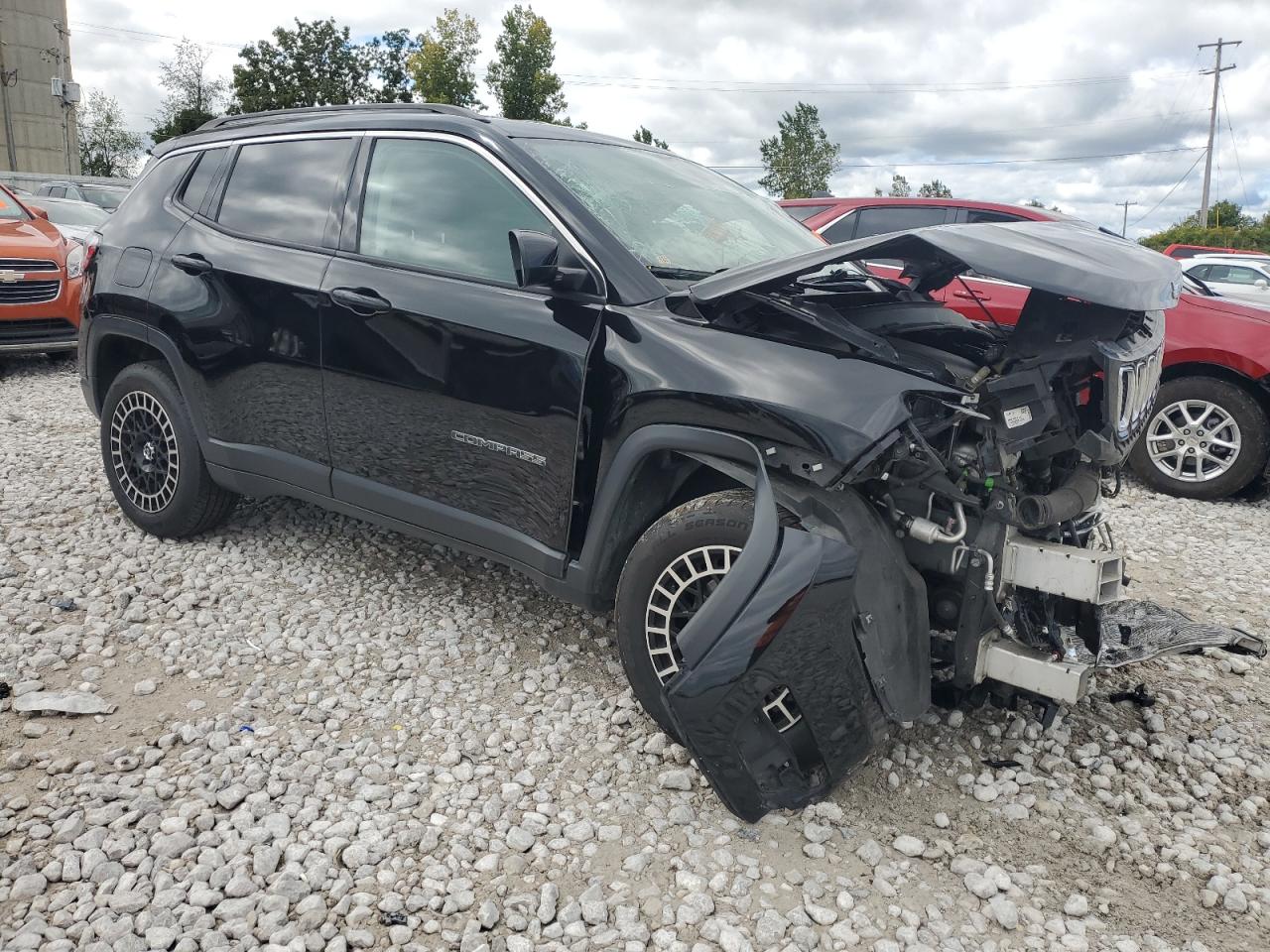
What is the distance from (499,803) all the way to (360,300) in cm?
189

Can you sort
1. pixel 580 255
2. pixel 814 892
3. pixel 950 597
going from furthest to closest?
pixel 580 255 < pixel 950 597 < pixel 814 892

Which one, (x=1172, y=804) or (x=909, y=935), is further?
(x=1172, y=804)

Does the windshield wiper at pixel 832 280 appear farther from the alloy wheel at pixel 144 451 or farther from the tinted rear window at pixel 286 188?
the alloy wheel at pixel 144 451

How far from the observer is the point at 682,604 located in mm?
2844

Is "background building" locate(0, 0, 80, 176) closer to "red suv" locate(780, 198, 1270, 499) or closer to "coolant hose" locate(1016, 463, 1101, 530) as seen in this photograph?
"red suv" locate(780, 198, 1270, 499)

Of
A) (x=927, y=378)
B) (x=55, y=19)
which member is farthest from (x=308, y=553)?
(x=55, y=19)

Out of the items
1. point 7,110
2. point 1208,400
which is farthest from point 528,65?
point 1208,400

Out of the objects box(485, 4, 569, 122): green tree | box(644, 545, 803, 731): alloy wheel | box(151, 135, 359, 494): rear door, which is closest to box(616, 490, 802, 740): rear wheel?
box(644, 545, 803, 731): alloy wheel

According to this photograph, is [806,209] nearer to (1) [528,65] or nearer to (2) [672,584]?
(2) [672,584]

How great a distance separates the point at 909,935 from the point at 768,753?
54 cm

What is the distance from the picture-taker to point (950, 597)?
9.20 ft

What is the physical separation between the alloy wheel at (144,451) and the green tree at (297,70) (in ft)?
149

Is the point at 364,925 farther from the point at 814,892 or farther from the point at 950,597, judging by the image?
the point at 950,597

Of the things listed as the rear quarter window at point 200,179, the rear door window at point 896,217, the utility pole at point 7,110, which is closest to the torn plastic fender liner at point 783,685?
the rear quarter window at point 200,179
